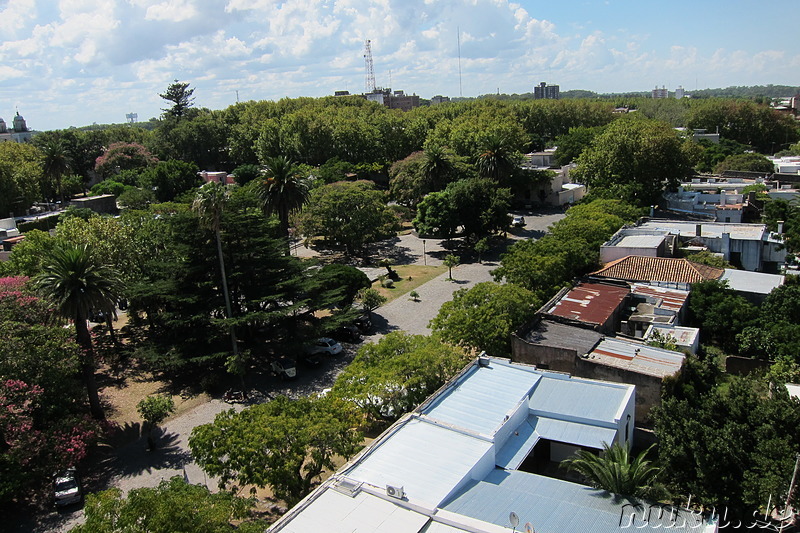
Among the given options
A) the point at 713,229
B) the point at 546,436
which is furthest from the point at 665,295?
the point at 546,436

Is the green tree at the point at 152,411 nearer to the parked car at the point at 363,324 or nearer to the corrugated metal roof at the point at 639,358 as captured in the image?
the parked car at the point at 363,324

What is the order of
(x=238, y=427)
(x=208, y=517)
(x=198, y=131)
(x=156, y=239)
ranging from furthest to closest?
(x=198, y=131)
(x=156, y=239)
(x=238, y=427)
(x=208, y=517)

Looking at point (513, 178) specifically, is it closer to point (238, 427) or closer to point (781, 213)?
point (781, 213)

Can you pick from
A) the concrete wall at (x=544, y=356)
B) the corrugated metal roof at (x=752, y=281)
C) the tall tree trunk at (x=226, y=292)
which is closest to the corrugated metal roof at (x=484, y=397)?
the concrete wall at (x=544, y=356)

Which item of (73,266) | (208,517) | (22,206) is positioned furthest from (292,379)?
(22,206)

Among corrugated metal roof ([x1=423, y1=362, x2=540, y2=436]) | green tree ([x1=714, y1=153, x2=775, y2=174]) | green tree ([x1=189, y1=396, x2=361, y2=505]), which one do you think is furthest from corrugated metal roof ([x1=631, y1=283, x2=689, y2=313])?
green tree ([x1=714, y1=153, x2=775, y2=174])
